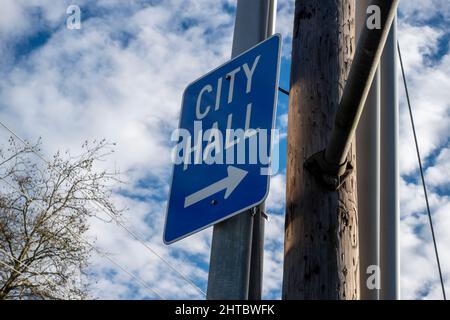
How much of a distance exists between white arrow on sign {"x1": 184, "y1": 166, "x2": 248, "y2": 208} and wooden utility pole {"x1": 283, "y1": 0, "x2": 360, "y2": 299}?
0.95 ft

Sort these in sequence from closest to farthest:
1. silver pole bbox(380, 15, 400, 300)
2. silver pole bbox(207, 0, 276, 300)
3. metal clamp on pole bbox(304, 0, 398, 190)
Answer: metal clamp on pole bbox(304, 0, 398, 190) < silver pole bbox(207, 0, 276, 300) < silver pole bbox(380, 15, 400, 300)

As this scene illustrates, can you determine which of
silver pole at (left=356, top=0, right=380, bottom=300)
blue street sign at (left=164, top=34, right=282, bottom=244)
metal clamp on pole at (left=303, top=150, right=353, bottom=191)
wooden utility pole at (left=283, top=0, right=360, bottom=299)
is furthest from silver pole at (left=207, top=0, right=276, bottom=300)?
silver pole at (left=356, top=0, right=380, bottom=300)

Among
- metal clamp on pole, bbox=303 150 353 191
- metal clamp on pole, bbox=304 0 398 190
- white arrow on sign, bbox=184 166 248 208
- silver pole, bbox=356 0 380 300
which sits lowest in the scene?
white arrow on sign, bbox=184 166 248 208

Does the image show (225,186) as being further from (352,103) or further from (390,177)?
(390,177)

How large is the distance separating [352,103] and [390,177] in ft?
7.16

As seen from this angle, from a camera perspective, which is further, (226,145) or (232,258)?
(226,145)

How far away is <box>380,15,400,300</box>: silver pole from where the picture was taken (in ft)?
14.4

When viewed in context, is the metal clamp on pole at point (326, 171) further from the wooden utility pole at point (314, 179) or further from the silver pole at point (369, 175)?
the silver pole at point (369, 175)

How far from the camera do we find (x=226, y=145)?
3020 mm

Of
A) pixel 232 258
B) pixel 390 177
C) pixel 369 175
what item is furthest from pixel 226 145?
pixel 390 177

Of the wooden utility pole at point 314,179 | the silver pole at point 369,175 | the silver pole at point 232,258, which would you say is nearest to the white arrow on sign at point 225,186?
the silver pole at point 232,258

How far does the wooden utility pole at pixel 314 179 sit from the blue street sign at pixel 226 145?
0.26 meters

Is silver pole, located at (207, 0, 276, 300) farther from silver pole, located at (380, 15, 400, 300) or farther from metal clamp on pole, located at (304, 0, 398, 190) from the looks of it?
silver pole, located at (380, 15, 400, 300)
